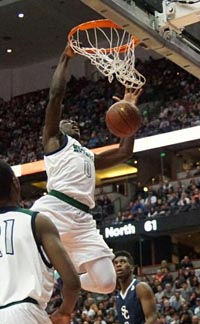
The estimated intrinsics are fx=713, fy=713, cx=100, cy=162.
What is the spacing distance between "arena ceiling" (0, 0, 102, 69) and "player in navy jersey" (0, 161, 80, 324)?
65.3 feet

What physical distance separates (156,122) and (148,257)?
4035mm

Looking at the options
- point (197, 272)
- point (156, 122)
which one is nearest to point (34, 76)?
point (156, 122)

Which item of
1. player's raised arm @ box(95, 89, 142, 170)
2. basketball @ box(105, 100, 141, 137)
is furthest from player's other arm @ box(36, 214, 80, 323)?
player's raised arm @ box(95, 89, 142, 170)

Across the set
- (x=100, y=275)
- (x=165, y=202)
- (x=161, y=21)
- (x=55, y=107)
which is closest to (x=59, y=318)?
(x=100, y=275)

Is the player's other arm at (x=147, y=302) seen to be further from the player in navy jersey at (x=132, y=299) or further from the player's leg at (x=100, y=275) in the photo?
the player's leg at (x=100, y=275)

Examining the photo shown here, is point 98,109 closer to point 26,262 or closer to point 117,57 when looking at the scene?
point 117,57

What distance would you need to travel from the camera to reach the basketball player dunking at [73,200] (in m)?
5.29

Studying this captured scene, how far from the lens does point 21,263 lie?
307 cm

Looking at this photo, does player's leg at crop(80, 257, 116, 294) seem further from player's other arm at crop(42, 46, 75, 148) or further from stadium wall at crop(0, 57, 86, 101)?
stadium wall at crop(0, 57, 86, 101)

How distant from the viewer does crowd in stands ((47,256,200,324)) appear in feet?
45.8

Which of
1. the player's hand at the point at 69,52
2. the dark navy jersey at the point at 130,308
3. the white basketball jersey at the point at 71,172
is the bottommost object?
the dark navy jersey at the point at 130,308

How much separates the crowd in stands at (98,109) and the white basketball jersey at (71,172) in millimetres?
14819

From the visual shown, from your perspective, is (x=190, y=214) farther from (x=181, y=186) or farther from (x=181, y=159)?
(x=181, y=159)

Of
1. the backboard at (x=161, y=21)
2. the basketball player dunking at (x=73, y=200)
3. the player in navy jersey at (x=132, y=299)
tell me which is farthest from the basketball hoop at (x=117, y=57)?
the player in navy jersey at (x=132, y=299)
